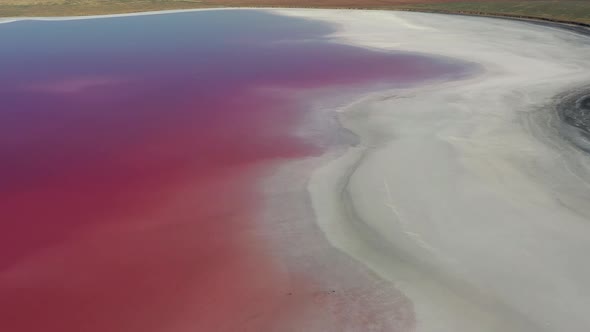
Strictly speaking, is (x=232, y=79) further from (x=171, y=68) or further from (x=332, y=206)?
(x=332, y=206)

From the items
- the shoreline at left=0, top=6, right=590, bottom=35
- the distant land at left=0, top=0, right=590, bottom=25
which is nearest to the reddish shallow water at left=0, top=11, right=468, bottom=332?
the shoreline at left=0, top=6, right=590, bottom=35

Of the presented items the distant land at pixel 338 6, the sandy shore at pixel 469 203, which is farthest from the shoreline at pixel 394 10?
the sandy shore at pixel 469 203

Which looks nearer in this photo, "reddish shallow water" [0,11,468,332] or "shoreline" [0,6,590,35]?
"reddish shallow water" [0,11,468,332]

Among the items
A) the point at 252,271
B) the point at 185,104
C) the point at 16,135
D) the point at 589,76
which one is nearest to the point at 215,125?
the point at 185,104

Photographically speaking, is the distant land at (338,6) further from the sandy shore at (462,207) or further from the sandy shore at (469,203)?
the sandy shore at (462,207)

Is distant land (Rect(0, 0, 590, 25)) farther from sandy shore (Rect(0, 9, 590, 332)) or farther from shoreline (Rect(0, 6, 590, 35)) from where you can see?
sandy shore (Rect(0, 9, 590, 332))

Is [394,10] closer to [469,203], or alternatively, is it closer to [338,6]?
[338,6]
